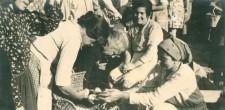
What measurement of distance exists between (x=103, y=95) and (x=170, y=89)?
0.54 m

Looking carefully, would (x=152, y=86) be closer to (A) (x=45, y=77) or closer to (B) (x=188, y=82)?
(B) (x=188, y=82)

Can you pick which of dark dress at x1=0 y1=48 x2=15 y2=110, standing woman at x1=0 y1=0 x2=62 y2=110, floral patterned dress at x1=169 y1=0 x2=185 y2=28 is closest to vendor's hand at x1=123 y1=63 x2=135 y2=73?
floral patterned dress at x1=169 y1=0 x2=185 y2=28

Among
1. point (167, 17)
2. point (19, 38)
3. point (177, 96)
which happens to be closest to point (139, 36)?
point (167, 17)

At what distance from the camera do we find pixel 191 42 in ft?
15.7

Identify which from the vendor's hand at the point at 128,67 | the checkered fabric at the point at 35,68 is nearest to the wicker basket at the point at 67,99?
the checkered fabric at the point at 35,68

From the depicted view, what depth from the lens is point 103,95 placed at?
4.81 m

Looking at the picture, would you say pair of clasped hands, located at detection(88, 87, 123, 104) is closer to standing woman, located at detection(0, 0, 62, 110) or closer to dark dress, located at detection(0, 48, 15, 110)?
standing woman, located at detection(0, 0, 62, 110)

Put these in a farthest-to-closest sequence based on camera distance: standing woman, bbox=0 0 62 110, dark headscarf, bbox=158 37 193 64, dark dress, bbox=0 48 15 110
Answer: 1. dark dress, bbox=0 48 15 110
2. standing woman, bbox=0 0 62 110
3. dark headscarf, bbox=158 37 193 64

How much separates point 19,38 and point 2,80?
15.6 inches

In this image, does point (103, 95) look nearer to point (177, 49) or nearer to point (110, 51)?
point (110, 51)

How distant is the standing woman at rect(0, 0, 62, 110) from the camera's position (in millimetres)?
4844

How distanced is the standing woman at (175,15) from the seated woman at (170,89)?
108 mm

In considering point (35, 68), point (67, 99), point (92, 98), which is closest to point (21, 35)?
point (35, 68)

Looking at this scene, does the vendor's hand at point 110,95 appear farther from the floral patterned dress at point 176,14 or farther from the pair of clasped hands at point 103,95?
the floral patterned dress at point 176,14
